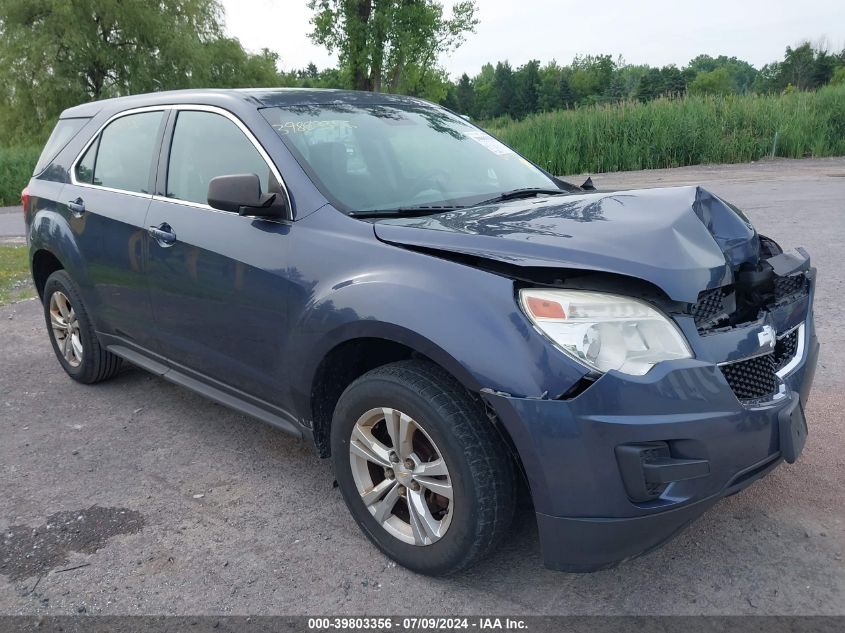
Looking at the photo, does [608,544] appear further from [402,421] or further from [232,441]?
[232,441]

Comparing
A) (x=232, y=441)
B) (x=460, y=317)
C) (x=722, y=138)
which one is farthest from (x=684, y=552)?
(x=722, y=138)

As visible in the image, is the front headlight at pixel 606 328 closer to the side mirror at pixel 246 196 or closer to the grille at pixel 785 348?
the grille at pixel 785 348

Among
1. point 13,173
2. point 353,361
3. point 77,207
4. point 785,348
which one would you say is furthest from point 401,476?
point 13,173

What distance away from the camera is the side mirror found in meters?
2.98

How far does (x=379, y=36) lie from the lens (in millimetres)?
29266

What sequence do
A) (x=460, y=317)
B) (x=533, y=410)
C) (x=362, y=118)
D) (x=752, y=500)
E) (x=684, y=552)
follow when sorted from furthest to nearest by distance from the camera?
1. (x=362, y=118)
2. (x=752, y=500)
3. (x=684, y=552)
4. (x=460, y=317)
5. (x=533, y=410)

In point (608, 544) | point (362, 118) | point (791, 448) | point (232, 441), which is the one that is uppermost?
point (362, 118)

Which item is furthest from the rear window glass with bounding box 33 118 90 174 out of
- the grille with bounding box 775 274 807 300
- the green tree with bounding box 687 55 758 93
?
the green tree with bounding box 687 55 758 93

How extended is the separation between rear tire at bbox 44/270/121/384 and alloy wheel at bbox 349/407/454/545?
8.54 ft

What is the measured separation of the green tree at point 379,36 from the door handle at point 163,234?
1064 inches

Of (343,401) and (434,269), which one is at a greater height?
(434,269)

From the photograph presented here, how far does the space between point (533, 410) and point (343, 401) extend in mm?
848

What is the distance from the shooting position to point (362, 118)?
142 inches

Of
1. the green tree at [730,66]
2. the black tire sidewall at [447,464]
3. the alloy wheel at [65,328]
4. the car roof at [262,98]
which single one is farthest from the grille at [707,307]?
the green tree at [730,66]
